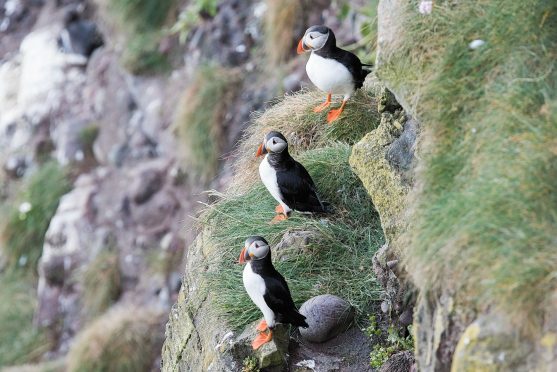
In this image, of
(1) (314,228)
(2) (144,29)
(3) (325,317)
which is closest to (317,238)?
(1) (314,228)

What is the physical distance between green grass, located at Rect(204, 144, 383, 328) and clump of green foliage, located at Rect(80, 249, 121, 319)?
4.57m

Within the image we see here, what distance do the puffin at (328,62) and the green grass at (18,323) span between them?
611 centimetres

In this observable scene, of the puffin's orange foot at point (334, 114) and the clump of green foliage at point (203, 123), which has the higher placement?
the puffin's orange foot at point (334, 114)

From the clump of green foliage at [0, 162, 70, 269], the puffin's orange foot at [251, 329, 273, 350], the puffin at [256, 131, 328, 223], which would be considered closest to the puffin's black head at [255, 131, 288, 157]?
the puffin at [256, 131, 328, 223]

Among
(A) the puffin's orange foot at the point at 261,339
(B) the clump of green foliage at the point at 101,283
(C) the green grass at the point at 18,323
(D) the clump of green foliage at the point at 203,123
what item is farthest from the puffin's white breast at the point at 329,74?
(C) the green grass at the point at 18,323

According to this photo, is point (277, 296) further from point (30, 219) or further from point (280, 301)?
point (30, 219)

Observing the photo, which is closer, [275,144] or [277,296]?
[277,296]

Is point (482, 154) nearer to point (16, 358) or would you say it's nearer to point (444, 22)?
point (444, 22)

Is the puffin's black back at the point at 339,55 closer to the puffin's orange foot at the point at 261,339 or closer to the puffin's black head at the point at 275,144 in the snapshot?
the puffin's black head at the point at 275,144

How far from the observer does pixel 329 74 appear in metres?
4.20

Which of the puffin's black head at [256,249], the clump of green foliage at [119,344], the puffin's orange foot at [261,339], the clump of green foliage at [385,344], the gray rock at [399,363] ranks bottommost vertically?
the clump of green foliage at [119,344]

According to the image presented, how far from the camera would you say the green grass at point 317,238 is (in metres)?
3.69

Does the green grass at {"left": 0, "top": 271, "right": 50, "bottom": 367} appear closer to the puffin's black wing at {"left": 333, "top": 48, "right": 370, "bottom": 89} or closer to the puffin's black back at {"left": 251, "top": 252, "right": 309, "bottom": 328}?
the puffin's black wing at {"left": 333, "top": 48, "right": 370, "bottom": 89}

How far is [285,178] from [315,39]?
0.76 metres
